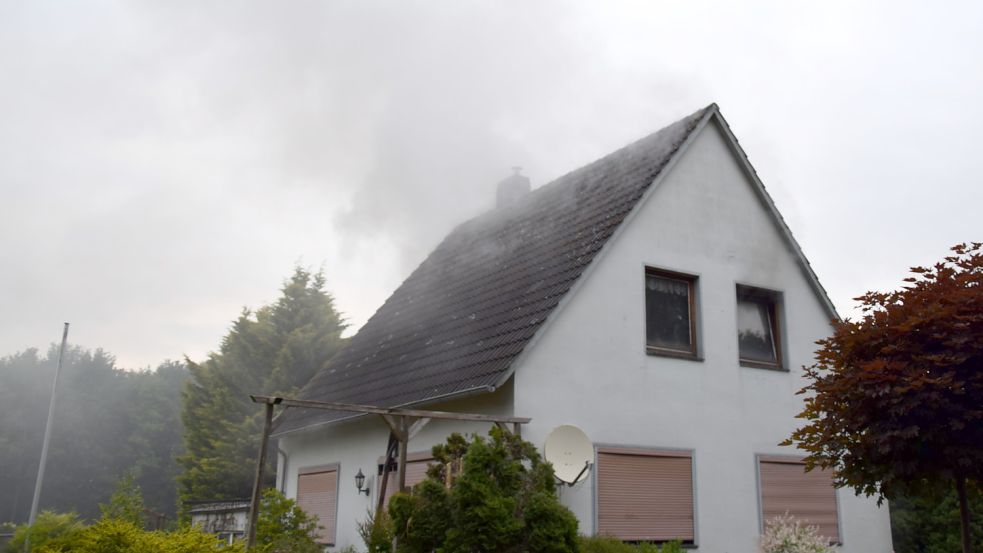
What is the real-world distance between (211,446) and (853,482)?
2508 centimetres

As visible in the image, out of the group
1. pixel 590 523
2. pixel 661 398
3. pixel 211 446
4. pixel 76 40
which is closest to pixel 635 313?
pixel 661 398

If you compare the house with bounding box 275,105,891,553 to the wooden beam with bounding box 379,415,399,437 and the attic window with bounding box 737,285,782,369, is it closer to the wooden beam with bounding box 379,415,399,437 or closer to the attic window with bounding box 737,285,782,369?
the attic window with bounding box 737,285,782,369

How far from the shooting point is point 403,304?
53.6 ft

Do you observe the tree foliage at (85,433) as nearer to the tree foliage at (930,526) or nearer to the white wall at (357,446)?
the white wall at (357,446)

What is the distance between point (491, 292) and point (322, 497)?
4.66 metres

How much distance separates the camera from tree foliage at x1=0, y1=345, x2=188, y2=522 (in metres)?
45.9

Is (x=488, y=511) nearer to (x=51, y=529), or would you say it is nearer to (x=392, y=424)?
(x=392, y=424)

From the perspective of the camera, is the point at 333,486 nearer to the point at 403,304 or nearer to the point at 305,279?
the point at 403,304

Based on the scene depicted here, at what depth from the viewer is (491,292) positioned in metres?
13.0

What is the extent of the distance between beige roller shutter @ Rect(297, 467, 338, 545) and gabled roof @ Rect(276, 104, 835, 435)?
895 millimetres

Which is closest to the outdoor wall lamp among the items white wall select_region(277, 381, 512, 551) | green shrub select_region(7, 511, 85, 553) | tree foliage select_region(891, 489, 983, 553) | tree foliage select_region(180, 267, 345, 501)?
white wall select_region(277, 381, 512, 551)

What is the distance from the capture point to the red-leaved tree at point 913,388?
745cm

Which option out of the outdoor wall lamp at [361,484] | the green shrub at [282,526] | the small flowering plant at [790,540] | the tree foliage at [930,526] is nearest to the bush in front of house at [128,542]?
the green shrub at [282,526]

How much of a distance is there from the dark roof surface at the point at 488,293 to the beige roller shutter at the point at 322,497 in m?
0.90
